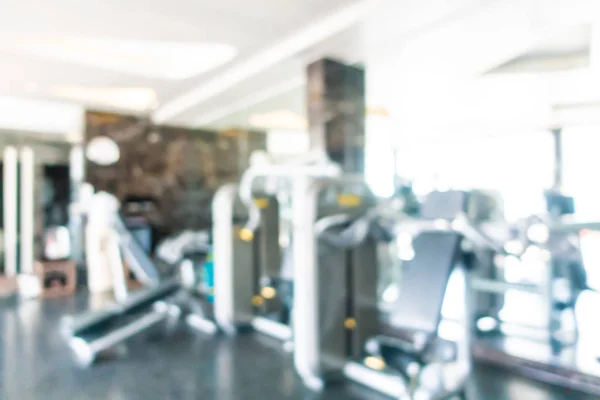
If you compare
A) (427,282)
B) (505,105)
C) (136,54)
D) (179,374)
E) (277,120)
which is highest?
(136,54)

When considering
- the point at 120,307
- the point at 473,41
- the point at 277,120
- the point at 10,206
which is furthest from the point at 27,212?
the point at 473,41

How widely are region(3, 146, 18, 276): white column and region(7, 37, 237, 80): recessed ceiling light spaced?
2657 mm

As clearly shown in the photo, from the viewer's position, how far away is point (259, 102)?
548 cm

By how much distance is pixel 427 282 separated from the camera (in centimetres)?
223

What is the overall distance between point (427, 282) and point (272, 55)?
2735 mm

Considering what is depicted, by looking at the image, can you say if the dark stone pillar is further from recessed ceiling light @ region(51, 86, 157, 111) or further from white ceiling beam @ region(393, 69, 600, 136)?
recessed ceiling light @ region(51, 86, 157, 111)

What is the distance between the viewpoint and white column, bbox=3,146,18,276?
5.96m

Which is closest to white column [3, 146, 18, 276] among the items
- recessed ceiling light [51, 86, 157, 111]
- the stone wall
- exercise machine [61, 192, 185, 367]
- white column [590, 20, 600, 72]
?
the stone wall

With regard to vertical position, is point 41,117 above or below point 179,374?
above

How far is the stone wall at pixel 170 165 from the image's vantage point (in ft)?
19.9

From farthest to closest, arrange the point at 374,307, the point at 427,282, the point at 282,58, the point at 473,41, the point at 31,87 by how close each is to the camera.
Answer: the point at 31,87, the point at 282,58, the point at 473,41, the point at 374,307, the point at 427,282

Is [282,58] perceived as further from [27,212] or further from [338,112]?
[27,212]

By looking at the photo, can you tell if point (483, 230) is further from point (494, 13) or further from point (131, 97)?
point (131, 97)

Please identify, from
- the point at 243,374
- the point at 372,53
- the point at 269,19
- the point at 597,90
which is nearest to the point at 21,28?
the point at 269,19
